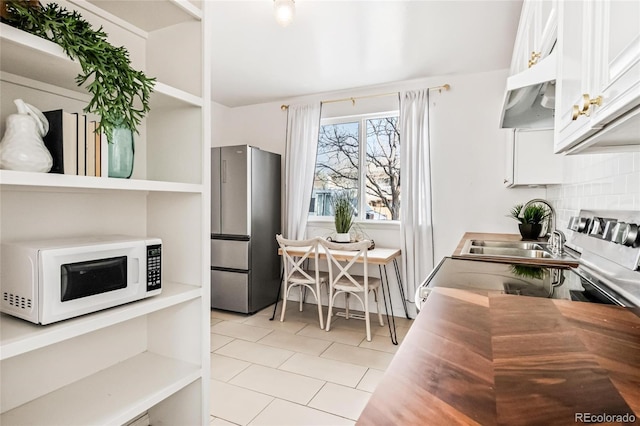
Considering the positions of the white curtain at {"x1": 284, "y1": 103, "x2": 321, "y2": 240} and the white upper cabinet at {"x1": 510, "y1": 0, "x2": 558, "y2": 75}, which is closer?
the white upper cabinet at {"x1": 510, "y1": 0, "x2": 558, "y2": 75}

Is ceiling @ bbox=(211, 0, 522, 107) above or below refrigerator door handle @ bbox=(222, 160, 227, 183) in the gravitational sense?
above

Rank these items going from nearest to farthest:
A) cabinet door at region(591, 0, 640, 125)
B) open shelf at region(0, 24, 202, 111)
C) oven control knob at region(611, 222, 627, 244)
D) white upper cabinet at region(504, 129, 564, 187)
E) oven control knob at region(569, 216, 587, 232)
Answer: cabinet door at region(591, 0, 640, 125) < open shelf at region(0, 24, 202, 111) < oven control knob at region(611, 222, 627, 244) < oven control knob at region(569, 216, 587, 232) < white upper cabinet at region(504, 129, 564, 187)

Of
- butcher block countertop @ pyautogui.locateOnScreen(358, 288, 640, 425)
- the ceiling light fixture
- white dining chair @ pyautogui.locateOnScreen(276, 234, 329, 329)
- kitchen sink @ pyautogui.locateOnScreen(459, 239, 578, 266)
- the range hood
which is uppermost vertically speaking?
the ceiling light fixture

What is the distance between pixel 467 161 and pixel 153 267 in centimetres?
301

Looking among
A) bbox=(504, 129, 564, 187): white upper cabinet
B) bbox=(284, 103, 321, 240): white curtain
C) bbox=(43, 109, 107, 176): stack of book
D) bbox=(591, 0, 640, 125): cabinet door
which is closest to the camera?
bbox=(591, 0, 640, 125): cabinet door

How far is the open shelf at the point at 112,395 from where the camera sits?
1.06 metres

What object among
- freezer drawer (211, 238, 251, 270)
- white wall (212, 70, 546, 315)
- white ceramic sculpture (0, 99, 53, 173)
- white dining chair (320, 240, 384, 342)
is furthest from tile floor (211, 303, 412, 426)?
white ceramic sculpture (0, 99, 53, 173)

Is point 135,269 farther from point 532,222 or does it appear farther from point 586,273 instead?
point 532,222

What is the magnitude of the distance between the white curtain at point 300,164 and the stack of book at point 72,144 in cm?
297

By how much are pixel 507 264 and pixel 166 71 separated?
1.76m

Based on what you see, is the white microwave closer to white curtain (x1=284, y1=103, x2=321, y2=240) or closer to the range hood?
the range hood

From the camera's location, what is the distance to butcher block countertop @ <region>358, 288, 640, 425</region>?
1.58 feet

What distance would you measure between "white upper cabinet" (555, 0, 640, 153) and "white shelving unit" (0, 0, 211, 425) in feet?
4.04

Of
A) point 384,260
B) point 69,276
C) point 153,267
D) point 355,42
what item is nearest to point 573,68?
point 153,267
